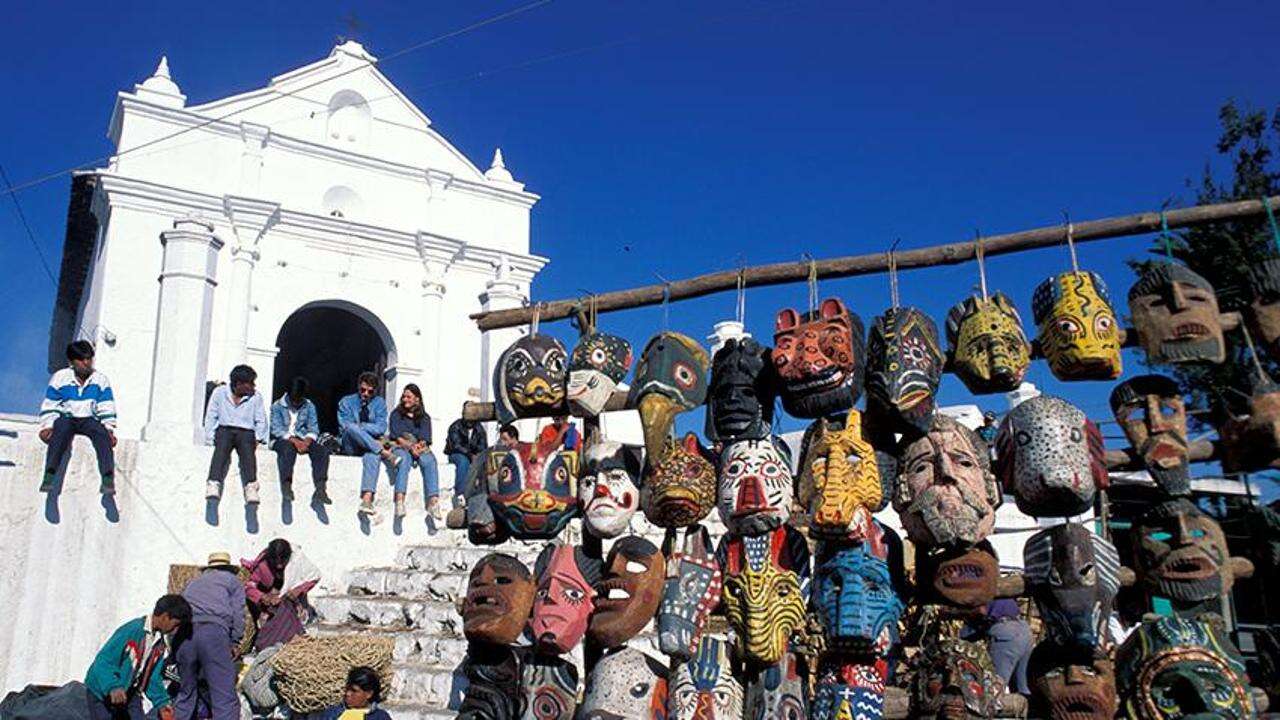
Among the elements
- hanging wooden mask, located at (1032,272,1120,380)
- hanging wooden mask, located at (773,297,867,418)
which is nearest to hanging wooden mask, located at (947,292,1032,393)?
hanging wooden mask, located at (1032,272,1120,380)

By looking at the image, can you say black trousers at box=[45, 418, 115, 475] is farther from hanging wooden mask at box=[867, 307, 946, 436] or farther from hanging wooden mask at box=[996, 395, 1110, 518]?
hanging wooden mask at box=[996, 395, 1110, 518]

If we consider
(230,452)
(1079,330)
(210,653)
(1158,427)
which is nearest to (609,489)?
(1079,330)

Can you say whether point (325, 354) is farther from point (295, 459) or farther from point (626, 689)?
point (626, 689)


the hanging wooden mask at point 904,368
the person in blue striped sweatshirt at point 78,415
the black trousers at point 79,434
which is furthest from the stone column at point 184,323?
the hanging wooden mask at point 904,368

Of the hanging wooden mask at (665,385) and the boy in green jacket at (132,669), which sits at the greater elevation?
the hanging wooden mask at (665,385)

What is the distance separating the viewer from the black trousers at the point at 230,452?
7164mm

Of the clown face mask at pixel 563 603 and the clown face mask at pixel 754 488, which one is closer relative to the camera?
the clown face mask at pixel 754 488

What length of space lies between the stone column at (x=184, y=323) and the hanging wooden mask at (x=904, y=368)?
782 centimetres

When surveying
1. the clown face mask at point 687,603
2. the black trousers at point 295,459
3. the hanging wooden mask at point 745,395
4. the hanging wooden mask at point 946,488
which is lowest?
the clown face mask at point 687,603

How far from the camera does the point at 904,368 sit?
3.32 metres

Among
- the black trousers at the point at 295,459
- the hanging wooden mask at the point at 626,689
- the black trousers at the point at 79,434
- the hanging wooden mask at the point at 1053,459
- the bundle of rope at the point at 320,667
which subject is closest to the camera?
the hanging wooden mask at the point at 1053,459

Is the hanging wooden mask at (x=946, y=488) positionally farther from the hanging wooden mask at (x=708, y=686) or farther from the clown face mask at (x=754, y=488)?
the hanging wooden mask at (x=708, y=686)

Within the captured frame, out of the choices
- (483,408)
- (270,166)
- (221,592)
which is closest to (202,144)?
(270,166)

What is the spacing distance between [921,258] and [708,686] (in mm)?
1654
